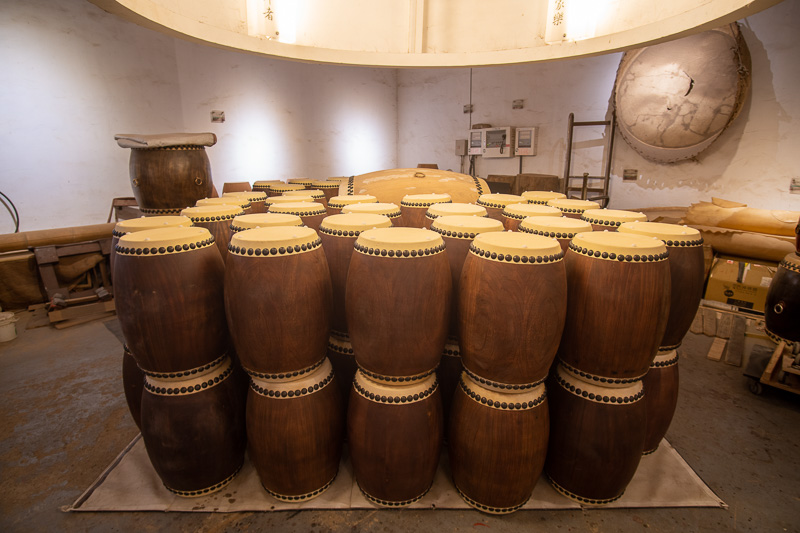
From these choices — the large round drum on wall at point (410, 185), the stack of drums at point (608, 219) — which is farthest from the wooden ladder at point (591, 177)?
the stack of drums at point (608, 219)

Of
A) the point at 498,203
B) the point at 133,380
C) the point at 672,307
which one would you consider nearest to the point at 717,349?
the point at 672,307

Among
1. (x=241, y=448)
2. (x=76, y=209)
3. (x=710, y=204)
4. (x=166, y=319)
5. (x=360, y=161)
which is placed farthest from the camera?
(x=360, y=161)

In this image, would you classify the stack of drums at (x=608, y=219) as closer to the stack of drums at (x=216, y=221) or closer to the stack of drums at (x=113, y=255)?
the stack of drums at (x=216, y=221)

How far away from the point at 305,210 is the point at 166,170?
1.11 meters

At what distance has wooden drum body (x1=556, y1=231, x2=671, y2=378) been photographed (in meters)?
1.28

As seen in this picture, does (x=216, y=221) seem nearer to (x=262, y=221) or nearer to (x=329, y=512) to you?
(x=262, y=221)

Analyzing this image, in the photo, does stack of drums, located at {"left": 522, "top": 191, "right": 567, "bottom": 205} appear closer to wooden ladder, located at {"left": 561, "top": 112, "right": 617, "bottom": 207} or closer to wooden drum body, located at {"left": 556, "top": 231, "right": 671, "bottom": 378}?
wooden drum body, located at {"left": 556, "top": 231, "right": 671, "bottom": 378}

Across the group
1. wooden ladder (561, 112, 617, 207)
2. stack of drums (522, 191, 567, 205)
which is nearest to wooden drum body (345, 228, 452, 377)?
stack of drums (522, 191, 567, 205)

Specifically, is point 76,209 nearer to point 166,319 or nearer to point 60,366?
point 60,366

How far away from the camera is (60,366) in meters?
2.69

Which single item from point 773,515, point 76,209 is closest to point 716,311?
point 773,515

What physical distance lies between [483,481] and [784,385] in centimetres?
207

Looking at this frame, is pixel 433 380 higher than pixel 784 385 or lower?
higher

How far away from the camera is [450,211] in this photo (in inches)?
73.7
